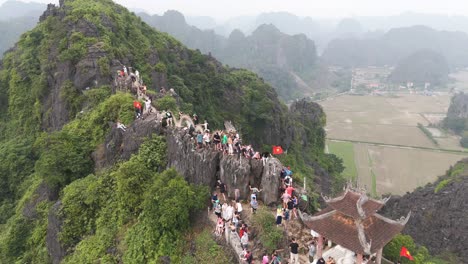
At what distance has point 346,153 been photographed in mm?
107562

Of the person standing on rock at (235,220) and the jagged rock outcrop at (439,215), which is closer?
the person standing on rock at (235,220)

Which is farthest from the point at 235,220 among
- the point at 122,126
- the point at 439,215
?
A: the point at 439,215

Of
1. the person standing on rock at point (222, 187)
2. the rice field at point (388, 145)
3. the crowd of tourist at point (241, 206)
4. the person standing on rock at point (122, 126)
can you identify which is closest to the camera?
the crowd of tourist at point (241, 206)

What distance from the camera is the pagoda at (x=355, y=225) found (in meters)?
16.1

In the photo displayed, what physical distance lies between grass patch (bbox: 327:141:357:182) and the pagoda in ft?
242

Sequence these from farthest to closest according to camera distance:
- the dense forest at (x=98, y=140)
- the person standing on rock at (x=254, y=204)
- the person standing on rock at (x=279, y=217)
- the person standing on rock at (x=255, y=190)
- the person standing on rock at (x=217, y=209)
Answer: the dense forest at (x=98, y=140), the person standing on rock at (x=255, y=190), the person standing on rock at (x=254, y=204), the person standing on rock at (x=217, y=209), the person standing on rock at (x=279, y=217)

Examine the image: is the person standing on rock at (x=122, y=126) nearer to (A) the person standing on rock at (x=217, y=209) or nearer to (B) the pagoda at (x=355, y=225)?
(A) the person standing on rock at (x=217, y=209)

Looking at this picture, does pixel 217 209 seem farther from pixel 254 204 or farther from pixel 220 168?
pixel 220 168

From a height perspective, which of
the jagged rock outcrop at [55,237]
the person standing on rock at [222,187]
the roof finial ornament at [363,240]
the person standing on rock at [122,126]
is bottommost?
the jagged rock outcrop at [55,237]

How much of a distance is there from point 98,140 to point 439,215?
42674 mm

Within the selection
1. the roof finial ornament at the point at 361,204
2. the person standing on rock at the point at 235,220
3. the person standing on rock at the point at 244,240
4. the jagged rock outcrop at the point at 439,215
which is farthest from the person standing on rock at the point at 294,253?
the jagged rock outcrop at the point at 439,215

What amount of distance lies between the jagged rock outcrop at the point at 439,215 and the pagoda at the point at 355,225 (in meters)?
34.6

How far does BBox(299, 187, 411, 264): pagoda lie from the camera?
1608 centimetres

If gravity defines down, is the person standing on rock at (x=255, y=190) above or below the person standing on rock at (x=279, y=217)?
above
